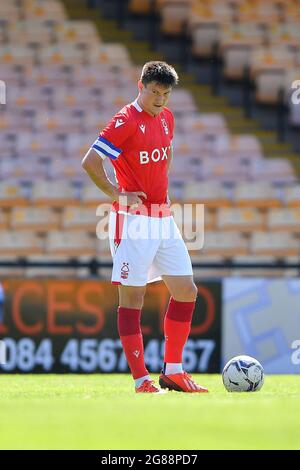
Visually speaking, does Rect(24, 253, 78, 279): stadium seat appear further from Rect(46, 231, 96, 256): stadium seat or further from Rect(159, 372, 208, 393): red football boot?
Rect(159, 372, 208, 393): red football boot

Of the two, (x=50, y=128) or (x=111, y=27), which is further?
(x=111, y=27)

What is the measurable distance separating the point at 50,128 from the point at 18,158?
748mm

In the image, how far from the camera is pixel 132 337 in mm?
7309

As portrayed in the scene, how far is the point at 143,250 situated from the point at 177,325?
574 mm

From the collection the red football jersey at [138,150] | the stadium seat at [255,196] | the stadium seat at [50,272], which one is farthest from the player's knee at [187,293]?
the stadium seat at [255,196]

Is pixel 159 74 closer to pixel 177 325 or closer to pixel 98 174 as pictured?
pixel 98 174

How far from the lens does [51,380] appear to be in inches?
368

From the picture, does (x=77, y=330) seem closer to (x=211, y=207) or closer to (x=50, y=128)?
(x=211, y=207)

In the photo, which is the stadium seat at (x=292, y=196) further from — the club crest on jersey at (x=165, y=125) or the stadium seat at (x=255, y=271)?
the club crest on jersey at (x=165, y=125)

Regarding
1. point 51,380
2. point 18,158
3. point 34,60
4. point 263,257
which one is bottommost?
point 51,380

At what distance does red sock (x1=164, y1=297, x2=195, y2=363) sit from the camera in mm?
7422

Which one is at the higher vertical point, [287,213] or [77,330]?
[287,213]
